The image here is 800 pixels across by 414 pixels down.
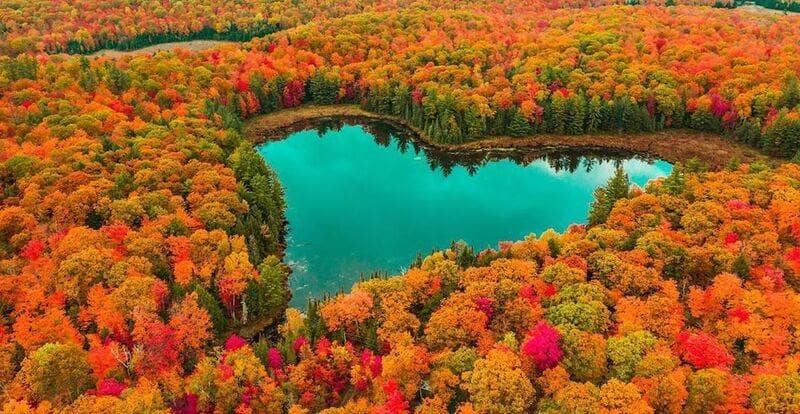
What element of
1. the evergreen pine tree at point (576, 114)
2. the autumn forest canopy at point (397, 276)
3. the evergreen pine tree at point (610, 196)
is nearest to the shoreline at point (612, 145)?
the evergreen pine tree at point (576, 114)

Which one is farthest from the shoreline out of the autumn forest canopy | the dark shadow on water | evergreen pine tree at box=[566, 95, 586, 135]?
the autumn forest canopy

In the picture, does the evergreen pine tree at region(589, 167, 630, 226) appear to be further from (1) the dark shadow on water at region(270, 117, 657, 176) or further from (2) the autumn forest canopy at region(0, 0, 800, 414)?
(1) the dark shadow on water at region(270, 117, 657, 176)

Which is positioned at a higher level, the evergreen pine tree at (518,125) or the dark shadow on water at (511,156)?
the evergreen pine tree at (518,125)

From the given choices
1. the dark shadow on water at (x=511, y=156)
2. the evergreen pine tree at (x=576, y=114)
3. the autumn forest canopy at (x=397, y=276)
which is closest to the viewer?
the autumn forest canopy at (x=397, y=276)

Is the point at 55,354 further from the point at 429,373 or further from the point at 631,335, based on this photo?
the point at 631,335

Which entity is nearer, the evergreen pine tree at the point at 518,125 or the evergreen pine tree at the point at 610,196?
the evergreen pine tree at the point at 610,196

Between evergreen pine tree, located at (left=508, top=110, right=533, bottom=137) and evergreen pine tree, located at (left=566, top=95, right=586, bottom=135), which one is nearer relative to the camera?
evergreen pine tree, located at (left=566, top=95, right=586, bottom=135)

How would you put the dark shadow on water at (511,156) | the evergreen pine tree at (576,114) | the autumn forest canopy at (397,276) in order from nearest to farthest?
the autumn forest canopy at (397,276), the dark shadow on water at (511,156), the evergreen pine tree at (576,114)

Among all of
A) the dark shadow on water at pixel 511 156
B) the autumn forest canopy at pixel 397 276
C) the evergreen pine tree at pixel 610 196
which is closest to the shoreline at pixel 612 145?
the dark shadow on water at pixel 511 156

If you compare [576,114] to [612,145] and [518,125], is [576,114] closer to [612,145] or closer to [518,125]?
[612,145]

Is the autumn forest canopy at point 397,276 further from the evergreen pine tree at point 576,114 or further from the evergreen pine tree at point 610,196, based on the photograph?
the evergreen pine tree at point 576,114
